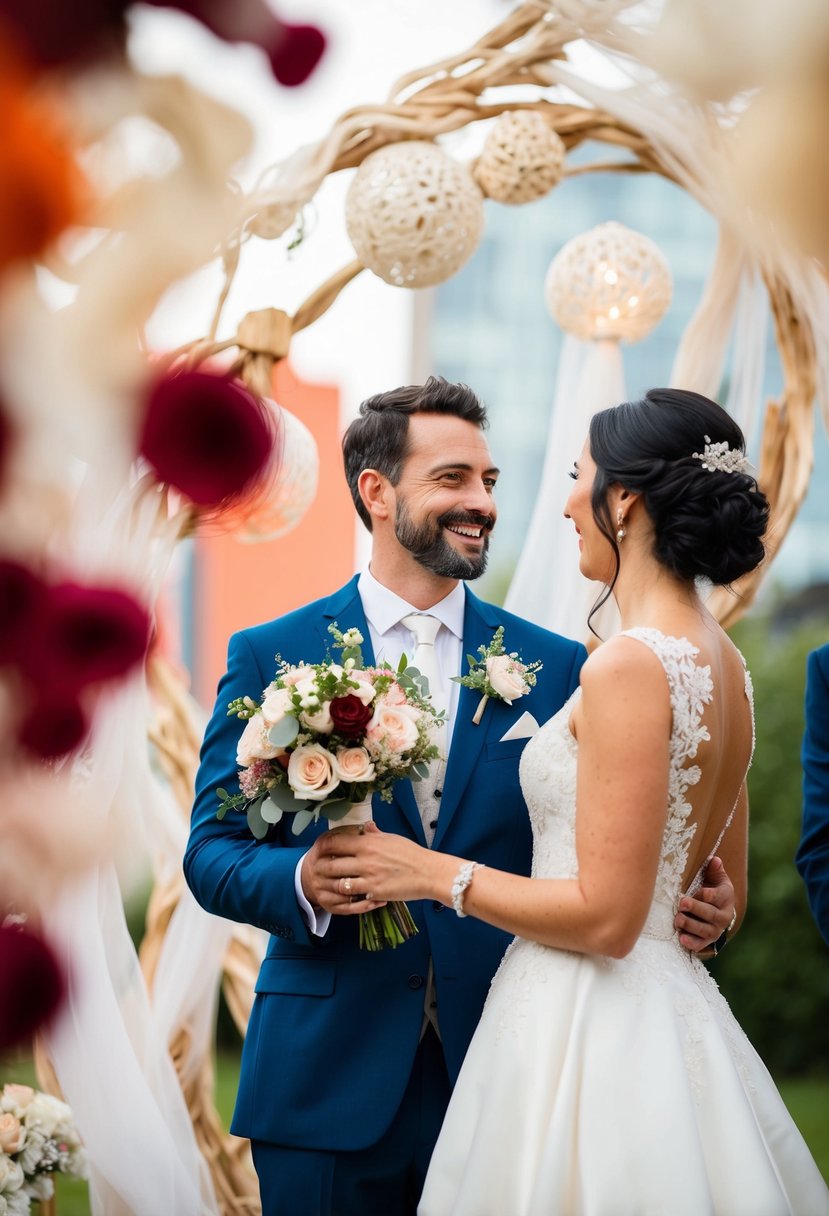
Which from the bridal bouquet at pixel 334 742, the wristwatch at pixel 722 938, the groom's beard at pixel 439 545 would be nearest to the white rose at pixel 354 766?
the bridal bouquet at pixel 334 742

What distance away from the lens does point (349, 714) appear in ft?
6.93

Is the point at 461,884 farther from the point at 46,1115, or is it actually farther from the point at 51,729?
the point at 51,729

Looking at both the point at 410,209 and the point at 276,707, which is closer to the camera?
the point at 276,707

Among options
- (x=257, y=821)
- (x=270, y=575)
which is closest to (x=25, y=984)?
(x=257, y=821)

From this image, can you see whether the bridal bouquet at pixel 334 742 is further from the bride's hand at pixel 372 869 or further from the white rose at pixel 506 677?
the white rose at pixel 506 677

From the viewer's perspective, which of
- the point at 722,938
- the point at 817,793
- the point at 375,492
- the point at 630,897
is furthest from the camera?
the point at 375,492

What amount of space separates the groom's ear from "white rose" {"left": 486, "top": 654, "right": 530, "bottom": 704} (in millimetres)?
614

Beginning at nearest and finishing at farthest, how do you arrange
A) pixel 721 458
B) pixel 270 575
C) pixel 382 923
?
pixel 721 458 < pixel 382 923 < pixel 270 575

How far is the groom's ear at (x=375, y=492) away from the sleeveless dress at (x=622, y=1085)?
0.97m

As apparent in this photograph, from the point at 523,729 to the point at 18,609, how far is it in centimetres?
239

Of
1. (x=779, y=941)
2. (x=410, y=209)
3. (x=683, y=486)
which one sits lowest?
(x=779, y=941)

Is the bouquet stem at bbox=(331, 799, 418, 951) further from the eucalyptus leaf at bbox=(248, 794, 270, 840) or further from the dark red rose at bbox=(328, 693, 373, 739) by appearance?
the dark red rose at bbox=(328, 693, 373, 739)

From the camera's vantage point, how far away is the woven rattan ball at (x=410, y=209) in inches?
119

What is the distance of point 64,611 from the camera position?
317 mm
